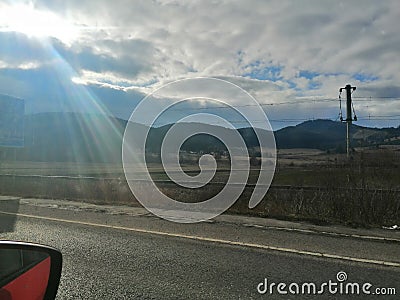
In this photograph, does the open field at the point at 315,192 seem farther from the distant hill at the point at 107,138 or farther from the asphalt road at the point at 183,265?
the asphalt road at the point at 183,265

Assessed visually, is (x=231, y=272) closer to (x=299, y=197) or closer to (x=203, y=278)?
(x=203, y=278)

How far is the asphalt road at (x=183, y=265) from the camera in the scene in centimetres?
505

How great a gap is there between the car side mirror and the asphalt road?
8.13 feet

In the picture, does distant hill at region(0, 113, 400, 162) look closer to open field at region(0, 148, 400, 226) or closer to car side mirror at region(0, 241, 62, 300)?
open field at region(0, 148, 400, 226)

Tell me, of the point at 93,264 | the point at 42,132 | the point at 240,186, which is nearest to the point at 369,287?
the point at 93,264

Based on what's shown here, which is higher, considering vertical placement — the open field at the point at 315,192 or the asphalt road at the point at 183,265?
the open field at the point at 315,192

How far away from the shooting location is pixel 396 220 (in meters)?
11.0

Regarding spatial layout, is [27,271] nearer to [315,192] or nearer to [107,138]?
[315,192]

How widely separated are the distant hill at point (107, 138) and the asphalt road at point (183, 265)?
539cm

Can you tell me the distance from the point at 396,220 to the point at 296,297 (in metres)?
7.56

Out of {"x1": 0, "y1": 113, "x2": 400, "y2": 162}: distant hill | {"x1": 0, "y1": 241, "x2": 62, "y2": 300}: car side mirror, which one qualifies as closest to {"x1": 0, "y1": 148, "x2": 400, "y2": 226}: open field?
{"x1": 0, "y1": 113, "x2": 400, "y2": 162}: distant hill

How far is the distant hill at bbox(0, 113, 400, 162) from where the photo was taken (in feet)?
51.4

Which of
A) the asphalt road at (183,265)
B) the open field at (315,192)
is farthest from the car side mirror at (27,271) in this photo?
the open field at (315,192)

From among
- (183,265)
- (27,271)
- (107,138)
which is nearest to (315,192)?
(183,265)
